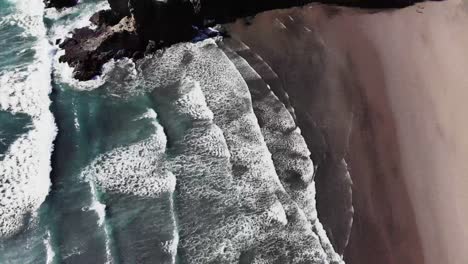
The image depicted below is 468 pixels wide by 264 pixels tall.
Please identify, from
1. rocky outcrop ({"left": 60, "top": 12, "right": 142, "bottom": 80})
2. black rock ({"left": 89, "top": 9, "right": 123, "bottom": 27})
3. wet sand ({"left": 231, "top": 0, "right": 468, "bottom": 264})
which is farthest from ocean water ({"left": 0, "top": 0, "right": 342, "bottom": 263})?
black rock ({"left": 89, "top": 9, "right": 123, "bottom": 27})

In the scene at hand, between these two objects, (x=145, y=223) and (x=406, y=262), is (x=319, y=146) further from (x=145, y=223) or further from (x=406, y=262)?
(x=145, y=223)

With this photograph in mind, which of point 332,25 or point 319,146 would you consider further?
point 332,25

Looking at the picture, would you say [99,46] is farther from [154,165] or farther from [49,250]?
[49,250]

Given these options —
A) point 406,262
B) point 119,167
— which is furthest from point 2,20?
point 406,262

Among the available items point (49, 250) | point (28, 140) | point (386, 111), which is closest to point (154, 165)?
point (49, 250)

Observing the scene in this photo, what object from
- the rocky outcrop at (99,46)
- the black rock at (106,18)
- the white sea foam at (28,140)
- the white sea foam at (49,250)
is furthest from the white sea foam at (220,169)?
the white sea foam at (28,140)

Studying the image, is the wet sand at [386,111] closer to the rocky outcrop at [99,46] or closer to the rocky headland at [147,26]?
the rocky headland at [147,26]

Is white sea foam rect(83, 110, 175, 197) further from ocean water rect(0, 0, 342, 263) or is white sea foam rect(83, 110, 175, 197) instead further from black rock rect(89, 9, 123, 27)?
black rock rect(89, 9, 123, 27)
